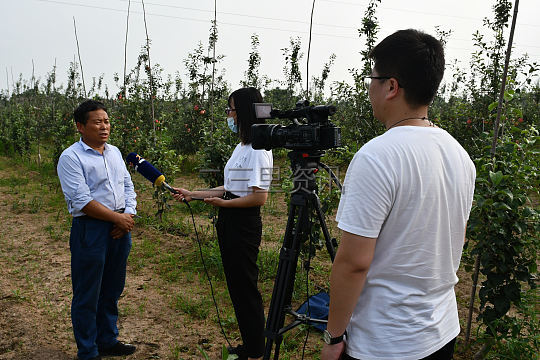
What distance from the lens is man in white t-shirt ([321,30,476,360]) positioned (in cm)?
109

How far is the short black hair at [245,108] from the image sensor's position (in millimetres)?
2486

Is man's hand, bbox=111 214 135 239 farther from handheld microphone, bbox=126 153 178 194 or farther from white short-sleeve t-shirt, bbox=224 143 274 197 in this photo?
white short-sleeve t-shirt, bbox=224 143 274 197

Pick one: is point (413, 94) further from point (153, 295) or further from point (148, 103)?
point (148, 103)

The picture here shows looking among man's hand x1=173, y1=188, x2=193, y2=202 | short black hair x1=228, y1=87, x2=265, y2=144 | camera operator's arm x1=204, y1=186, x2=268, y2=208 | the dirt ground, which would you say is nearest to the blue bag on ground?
the dirt ground

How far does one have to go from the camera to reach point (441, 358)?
1.25 metres

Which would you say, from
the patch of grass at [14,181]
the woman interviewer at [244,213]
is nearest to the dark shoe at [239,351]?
the woman interviewer at [244,213]

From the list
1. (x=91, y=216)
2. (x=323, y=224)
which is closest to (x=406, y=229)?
(x=323, y=224)

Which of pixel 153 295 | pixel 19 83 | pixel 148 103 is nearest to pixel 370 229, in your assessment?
pixel 153 295

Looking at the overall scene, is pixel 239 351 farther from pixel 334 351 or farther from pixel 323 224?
pixel 334 351

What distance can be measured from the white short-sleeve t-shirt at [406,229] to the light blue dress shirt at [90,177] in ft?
6.81

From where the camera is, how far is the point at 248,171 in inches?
96.9

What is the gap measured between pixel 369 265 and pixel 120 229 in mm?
2156

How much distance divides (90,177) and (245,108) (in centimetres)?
120

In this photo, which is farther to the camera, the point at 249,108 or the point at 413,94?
the point at 249,108
